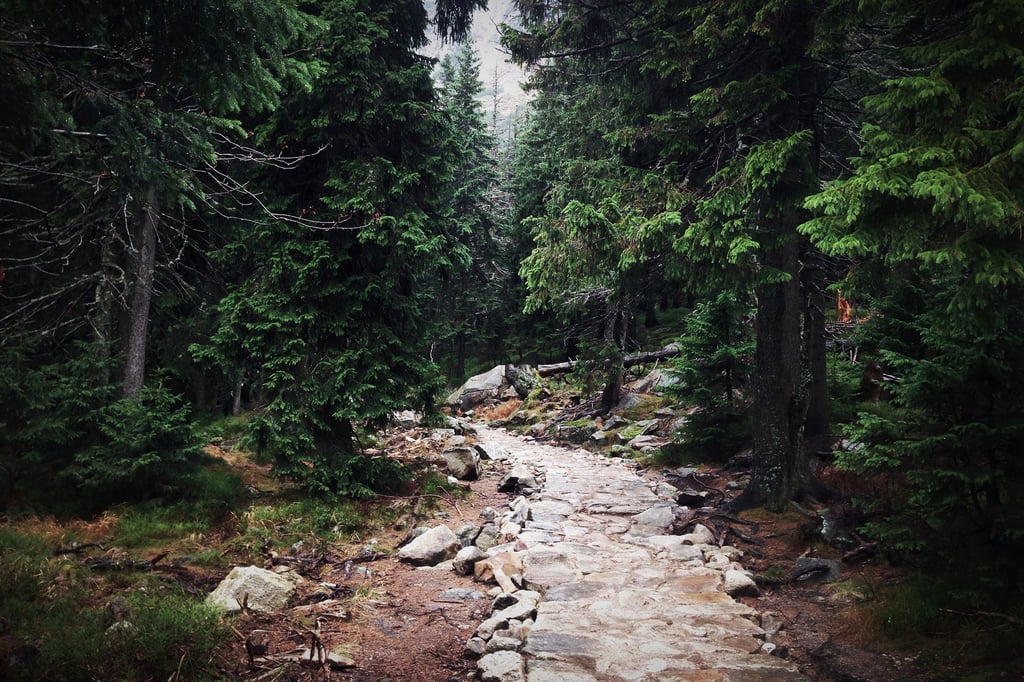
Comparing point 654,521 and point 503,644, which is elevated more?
point 503,644

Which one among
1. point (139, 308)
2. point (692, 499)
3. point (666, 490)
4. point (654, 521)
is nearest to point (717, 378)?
point (666, 490)

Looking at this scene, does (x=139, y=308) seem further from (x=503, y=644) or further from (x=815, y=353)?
(x=815, y=353)

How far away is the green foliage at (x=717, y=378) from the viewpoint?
12.0 metres

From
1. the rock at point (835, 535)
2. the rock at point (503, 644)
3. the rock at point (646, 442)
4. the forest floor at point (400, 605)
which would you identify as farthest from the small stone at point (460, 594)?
the rock at point (646, 442)

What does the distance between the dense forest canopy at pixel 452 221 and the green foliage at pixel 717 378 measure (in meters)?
0.06

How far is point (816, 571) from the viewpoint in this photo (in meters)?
6.40

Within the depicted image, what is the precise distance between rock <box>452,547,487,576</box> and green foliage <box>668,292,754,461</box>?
6.48 meters

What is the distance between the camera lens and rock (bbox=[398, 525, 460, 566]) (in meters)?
7.21

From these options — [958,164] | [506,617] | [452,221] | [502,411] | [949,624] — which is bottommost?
[502,411]

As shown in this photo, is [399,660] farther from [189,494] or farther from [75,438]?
[75,438]

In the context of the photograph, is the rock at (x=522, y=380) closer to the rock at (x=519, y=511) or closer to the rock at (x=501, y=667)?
the rock at (x=519, y=511)

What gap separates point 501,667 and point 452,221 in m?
7.98

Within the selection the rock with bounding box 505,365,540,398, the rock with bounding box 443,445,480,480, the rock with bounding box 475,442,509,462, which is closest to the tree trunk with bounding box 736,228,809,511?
the rock with bounding box 443,445,480,480

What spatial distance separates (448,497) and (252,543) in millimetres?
3538
